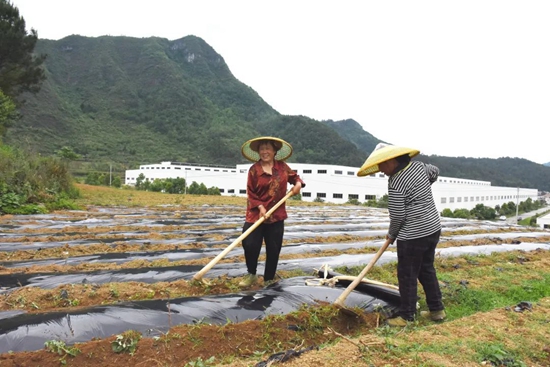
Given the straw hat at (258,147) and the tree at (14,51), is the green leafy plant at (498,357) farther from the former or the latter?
the tree at (14,51)

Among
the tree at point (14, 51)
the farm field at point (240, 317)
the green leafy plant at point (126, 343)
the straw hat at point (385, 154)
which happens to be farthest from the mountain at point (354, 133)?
the green leafy plant at point (126, 343)

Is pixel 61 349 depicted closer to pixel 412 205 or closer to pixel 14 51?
pixel 412 205

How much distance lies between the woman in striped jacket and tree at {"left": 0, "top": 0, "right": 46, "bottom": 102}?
2255 centimetres

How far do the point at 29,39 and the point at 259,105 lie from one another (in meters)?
76.2

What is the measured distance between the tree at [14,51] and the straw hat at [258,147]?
68.9ft

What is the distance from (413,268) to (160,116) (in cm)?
7669

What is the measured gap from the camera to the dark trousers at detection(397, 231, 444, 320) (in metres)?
2.89

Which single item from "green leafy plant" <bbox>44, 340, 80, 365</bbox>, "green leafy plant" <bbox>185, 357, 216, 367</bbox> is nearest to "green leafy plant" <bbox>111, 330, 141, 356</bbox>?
"green leafy plant" <bbox>44, 340, 80, 365</bbox>

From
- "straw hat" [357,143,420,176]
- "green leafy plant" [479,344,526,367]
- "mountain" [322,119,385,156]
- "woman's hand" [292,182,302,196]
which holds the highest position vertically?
"mountain" [322,119,385,156]

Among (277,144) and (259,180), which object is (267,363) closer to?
(259,180)

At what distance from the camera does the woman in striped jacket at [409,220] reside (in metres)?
2.89

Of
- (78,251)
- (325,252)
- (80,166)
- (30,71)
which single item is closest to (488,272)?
(325,252)

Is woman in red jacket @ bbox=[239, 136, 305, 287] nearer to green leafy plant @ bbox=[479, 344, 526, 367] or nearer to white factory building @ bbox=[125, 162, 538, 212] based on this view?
green leafy plant @ bbox=[479, 344, 526, 367]

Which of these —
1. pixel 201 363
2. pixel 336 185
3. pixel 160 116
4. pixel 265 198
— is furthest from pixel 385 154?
pixel 160 116
